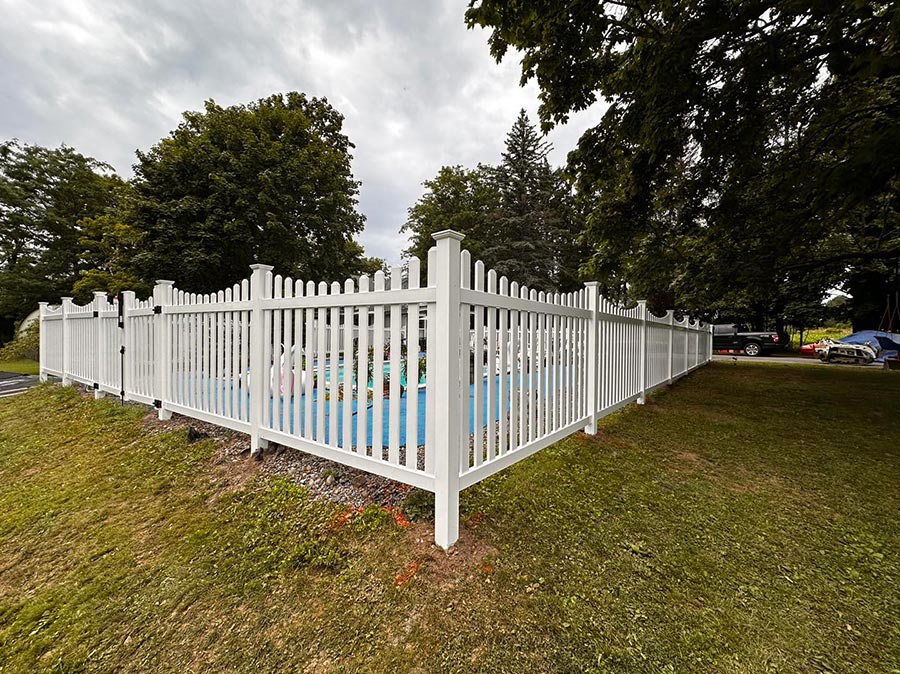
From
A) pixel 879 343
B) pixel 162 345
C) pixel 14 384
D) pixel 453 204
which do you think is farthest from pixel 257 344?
pixel 453 204

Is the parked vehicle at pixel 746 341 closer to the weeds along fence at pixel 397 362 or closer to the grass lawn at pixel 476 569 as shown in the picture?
the weeds along fence at pixel 397 362

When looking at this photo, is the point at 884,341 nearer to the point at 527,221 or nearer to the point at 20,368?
the point at 527,221

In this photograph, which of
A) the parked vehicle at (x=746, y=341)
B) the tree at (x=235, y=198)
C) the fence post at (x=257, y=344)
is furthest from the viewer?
the parked vehicle at (x=746, y=341)

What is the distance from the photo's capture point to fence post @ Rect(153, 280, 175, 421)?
3.95 metres

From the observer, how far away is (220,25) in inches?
259

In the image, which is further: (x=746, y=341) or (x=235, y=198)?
(x=746, y=341)

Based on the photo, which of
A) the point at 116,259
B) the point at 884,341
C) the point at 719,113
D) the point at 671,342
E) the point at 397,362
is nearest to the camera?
the point at 397,362

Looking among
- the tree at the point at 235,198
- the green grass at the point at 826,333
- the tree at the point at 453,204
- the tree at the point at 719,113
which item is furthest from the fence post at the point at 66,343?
the green grass at the point at 826,333

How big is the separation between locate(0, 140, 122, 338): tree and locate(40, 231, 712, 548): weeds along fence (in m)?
18.4

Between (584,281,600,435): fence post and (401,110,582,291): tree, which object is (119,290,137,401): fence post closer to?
(584,281,600,435): fence post

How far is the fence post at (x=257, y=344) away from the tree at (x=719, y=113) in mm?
3831

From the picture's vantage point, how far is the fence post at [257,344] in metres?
2.96

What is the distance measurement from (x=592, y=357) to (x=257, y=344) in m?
3.37

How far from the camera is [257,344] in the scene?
2.98 meters
